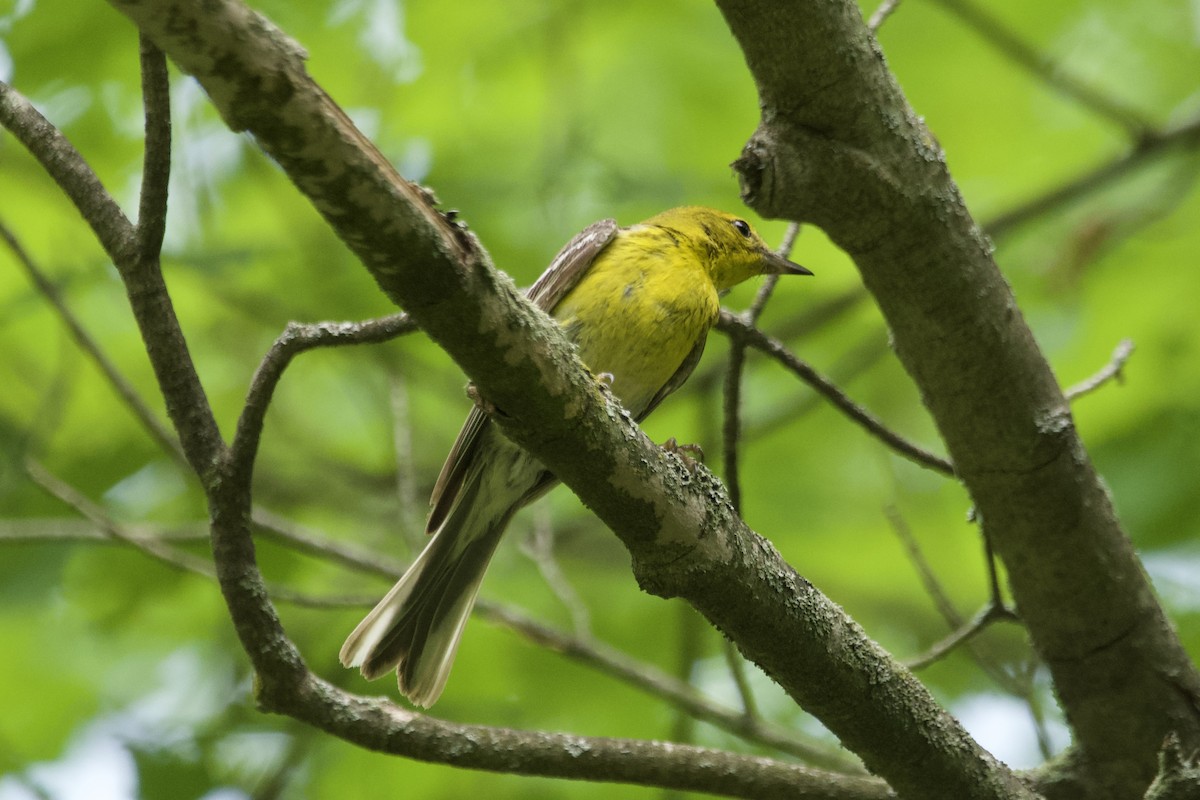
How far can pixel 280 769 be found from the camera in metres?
5.30

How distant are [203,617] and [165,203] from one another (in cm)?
407

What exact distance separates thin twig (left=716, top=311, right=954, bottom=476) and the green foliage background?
158cm

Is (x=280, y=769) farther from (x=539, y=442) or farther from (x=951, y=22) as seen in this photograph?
(x=951, y=22)

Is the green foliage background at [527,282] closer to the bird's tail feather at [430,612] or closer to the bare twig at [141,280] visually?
the bird's tail feather at [430,612]

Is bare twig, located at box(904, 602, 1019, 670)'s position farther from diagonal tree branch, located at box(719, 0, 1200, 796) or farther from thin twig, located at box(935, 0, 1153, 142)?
thin twig, located at box(935, 0, 1153, 142)

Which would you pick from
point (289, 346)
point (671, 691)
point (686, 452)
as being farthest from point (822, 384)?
point (289, 346)

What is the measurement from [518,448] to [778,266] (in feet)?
5.32

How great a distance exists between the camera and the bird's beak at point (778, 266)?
505 centimetres

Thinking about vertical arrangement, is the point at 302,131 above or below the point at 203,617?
below


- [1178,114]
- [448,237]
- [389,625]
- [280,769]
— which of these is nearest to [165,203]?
[448,237]

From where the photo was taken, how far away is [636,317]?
4.66 meters

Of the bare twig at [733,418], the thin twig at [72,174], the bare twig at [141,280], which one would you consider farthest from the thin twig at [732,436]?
the thin twig at [72,174]

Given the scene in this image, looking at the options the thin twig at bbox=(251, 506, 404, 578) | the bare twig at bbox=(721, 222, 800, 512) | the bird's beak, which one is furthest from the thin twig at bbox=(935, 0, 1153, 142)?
the thin twig at bbox=(251, 506, 404, 578)

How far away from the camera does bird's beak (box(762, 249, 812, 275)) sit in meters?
5.05
